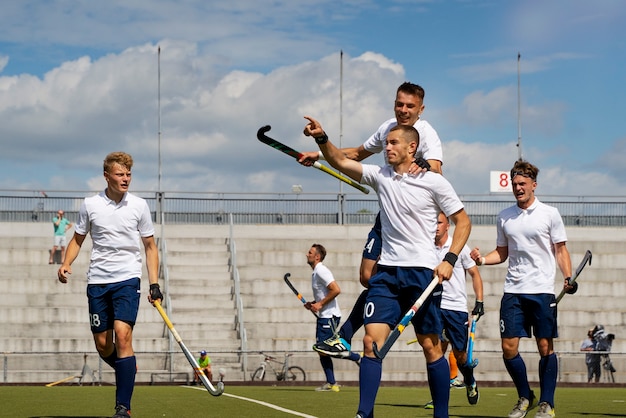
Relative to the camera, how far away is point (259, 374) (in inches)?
917

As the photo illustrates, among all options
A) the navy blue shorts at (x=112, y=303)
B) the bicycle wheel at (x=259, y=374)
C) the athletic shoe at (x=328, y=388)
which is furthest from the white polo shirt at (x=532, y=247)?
the bicycle wheel at (x=259, y=374)

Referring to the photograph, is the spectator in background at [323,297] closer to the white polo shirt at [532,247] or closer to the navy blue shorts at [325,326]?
the navy blue shorts at [325,326]

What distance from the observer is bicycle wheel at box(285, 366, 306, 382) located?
23094 mm

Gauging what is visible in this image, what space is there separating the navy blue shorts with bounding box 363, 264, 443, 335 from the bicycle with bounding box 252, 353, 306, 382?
15.4 m

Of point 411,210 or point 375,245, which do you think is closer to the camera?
point 411,210

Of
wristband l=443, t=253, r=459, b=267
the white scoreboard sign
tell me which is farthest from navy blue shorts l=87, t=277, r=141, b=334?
the white scoreboard sign

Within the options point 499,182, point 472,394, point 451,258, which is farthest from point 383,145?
point 499,182

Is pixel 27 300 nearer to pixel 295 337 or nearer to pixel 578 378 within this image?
pixel 295 337

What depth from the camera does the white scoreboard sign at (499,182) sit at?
37062 mm

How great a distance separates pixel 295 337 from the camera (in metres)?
25.9

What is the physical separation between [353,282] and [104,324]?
1912 cm

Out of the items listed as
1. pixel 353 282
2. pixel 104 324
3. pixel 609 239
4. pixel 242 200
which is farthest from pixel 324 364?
pixel 609 239

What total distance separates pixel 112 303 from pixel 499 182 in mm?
29104

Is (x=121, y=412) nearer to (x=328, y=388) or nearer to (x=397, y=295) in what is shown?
(x=397, y=295)
